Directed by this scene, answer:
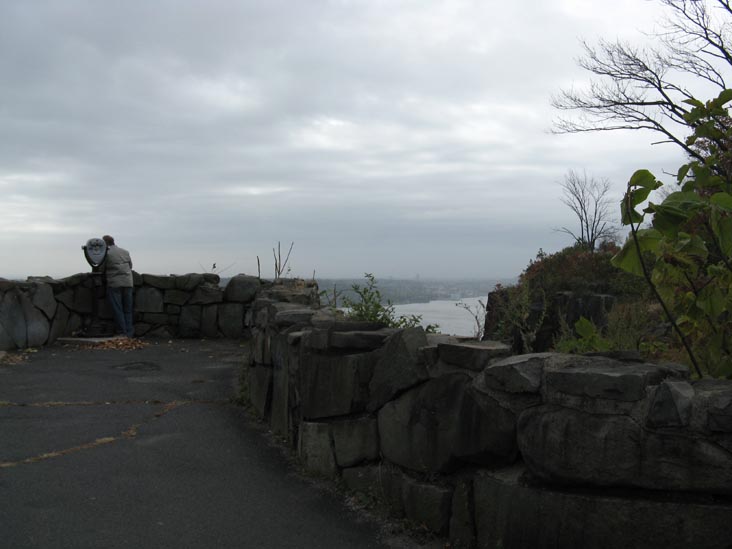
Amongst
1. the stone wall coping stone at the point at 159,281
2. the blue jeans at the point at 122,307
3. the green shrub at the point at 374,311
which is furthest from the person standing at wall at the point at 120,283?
the green shrub at the point at 374,311

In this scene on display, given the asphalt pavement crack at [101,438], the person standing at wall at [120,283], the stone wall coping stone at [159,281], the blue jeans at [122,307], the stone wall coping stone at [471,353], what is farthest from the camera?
the stone wall coping stone at [159,281]

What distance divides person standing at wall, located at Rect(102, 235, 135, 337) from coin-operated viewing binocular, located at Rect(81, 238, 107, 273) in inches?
3.6

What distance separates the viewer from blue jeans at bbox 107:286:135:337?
41.1 ft

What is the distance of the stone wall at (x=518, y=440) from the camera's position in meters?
2.87

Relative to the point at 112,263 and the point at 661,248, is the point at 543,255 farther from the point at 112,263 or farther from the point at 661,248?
the point at 661,248

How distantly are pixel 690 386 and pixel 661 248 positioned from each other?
76 cm

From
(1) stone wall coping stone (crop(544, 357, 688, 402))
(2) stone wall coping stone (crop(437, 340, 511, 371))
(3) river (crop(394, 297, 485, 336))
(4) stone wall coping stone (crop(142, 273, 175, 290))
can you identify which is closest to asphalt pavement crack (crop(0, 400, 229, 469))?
(3) river (crop(394, 297, 485, 336))

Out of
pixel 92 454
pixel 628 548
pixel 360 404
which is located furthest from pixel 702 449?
pixel 92 454

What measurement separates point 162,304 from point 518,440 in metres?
11.0

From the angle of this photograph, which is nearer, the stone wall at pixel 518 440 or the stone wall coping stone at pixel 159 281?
the stone wall at pixel 518 440

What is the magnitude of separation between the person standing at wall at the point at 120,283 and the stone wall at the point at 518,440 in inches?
328

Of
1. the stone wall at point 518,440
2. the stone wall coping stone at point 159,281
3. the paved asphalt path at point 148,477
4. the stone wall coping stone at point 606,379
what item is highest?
the stone wall coping stone at point 159,281

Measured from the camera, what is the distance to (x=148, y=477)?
500cm

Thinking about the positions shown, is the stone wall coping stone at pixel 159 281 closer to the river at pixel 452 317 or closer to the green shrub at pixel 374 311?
the river at pixel 452 317
